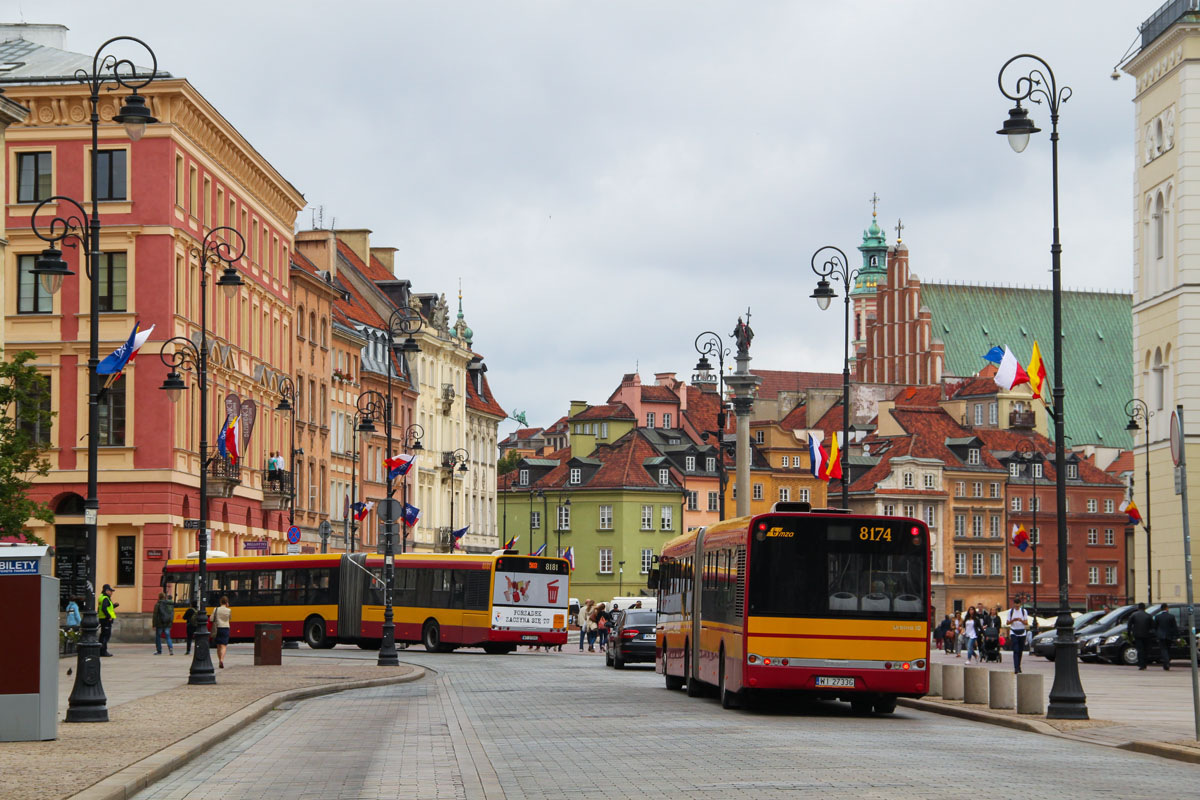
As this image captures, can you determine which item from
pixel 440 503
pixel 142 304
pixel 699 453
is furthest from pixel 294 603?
pixel 699 453

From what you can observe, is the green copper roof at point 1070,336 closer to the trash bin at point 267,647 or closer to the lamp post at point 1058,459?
the trash bin at point 267,647

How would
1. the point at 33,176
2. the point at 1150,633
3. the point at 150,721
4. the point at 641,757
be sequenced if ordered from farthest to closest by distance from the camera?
the point at 33,176 < the point at 1150,633 < the point at 150,721 < the point at 641,757

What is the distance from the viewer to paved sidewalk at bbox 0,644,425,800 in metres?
16.1

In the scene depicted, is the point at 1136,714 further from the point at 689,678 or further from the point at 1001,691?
the point at 689,678

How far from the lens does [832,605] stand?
25.7 metres

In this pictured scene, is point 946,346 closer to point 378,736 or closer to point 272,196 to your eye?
point 272,196

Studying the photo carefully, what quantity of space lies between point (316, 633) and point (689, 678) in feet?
96.7

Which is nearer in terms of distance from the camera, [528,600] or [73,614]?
[73,614]

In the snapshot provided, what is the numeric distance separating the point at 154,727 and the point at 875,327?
148 metres

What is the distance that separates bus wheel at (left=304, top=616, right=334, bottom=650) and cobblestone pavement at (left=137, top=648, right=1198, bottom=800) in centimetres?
2978

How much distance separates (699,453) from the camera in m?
136

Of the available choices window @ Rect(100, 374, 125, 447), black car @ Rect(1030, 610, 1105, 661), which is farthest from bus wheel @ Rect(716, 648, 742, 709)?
window @ Rect(100, 374, 125, 447)

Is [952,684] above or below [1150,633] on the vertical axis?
above

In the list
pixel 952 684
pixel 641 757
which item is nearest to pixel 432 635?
pixel 952 684
